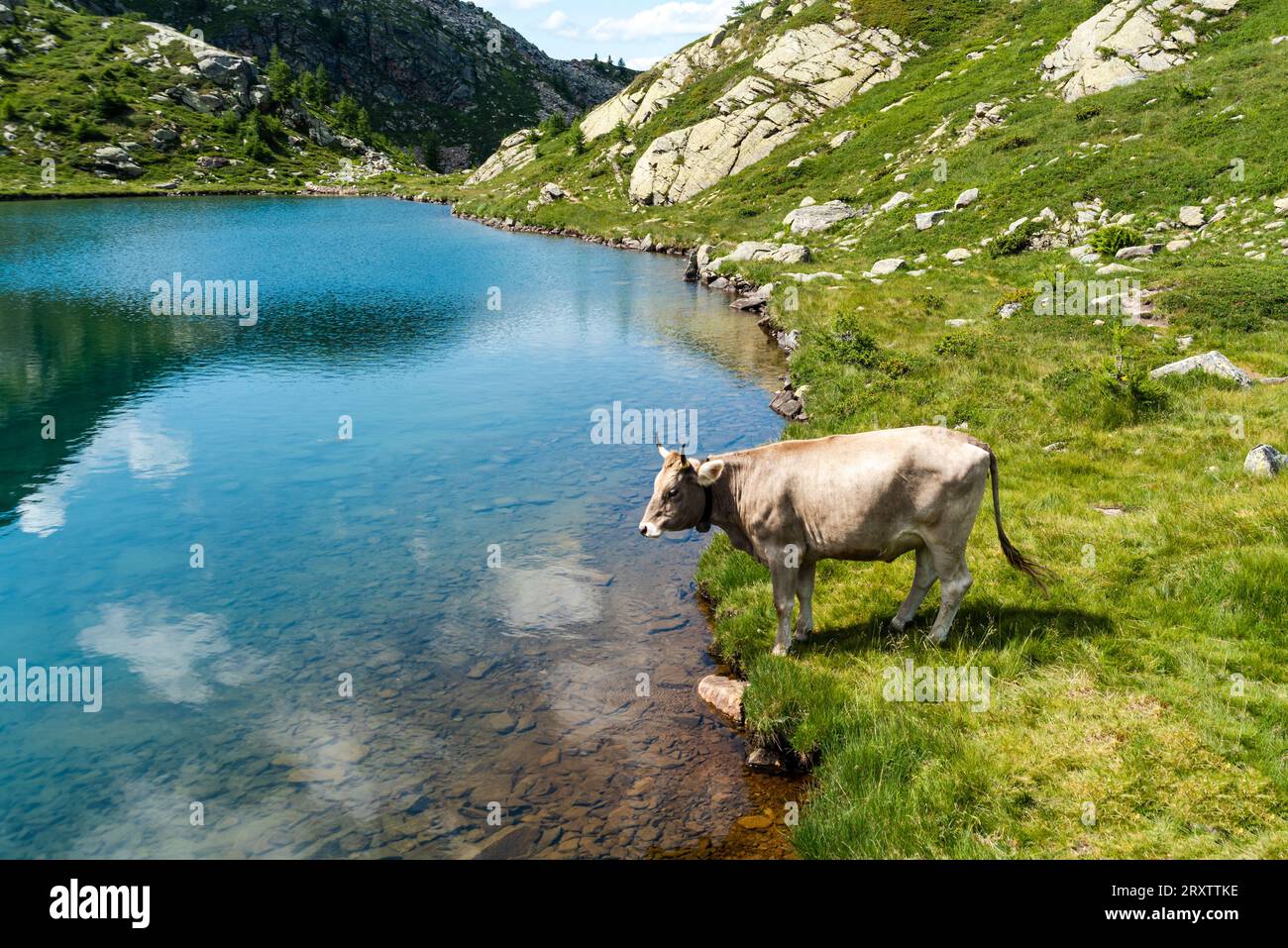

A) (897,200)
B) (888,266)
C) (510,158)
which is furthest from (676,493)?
(510,158)

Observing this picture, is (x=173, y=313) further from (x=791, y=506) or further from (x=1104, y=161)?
(x=1104, y=161)

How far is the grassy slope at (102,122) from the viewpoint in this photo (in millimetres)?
128125

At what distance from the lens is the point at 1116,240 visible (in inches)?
1350

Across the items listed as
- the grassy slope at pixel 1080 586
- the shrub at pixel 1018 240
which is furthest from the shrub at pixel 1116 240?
the shrub at pixel 1018 240

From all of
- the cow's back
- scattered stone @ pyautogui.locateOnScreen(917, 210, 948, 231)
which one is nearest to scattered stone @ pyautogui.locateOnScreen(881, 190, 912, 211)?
scattered stone @ pyautogui.locateOnScreen(917, 210, 948, 231)

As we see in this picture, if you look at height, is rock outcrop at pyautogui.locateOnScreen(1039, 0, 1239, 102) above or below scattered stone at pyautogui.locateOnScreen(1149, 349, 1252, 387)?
above

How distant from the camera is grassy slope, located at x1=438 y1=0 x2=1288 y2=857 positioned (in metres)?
8.52

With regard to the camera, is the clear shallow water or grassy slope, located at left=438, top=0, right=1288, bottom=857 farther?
the clear shallow water

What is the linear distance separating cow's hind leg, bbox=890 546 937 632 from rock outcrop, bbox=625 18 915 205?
2994 inches

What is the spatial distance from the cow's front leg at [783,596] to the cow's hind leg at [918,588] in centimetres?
167

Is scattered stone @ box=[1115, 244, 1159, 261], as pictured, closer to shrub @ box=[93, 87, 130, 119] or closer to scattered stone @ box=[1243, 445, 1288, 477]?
scattered stone @ box=[1243, 445, 1288, 477]

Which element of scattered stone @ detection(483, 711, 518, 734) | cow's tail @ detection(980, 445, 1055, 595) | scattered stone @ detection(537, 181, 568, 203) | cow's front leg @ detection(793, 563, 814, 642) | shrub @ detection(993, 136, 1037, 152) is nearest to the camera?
cow's tail @ detection(980, 445, 1055, 595)

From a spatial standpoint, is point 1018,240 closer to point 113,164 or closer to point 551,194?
point 551,194

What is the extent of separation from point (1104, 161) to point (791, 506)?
40598mm
